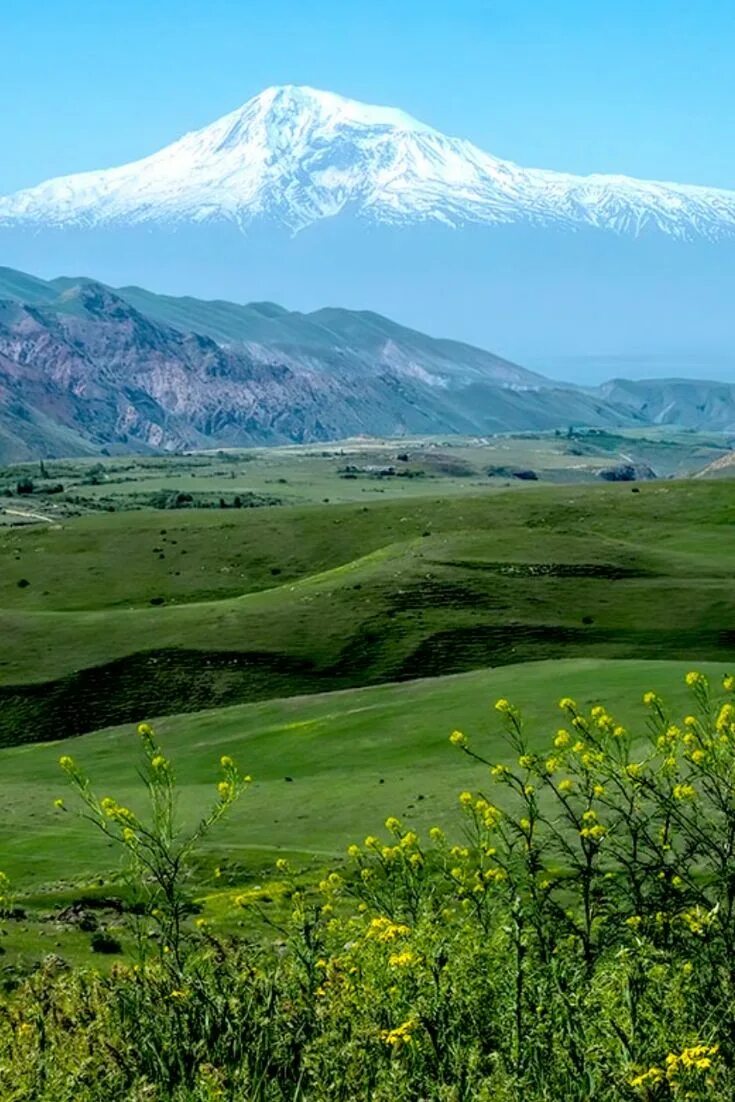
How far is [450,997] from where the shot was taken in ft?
64.3

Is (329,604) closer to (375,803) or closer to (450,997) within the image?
(375,803)

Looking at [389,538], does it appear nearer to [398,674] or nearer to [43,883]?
[398,674]

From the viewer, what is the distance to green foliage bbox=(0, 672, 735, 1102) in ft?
57.7

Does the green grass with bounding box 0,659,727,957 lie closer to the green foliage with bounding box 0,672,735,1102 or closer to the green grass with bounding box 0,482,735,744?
the green grass with bounding box 0,482,735,744

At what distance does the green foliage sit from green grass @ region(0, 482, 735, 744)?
6173 cm

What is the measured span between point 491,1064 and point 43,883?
31129mm

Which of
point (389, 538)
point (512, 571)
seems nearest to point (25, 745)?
point (512, 571)

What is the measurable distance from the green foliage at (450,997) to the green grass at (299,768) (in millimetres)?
16864

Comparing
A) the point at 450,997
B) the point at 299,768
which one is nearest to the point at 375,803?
the point at 299,768

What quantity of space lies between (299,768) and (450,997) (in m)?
45.2

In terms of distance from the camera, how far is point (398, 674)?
87.4m

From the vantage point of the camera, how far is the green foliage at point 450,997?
17.6 meters

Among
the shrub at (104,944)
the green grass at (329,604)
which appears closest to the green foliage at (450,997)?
the shrub at (104,944)

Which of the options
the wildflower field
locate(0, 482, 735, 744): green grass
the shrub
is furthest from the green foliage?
locate(0, 482, 735, 744): green grass
